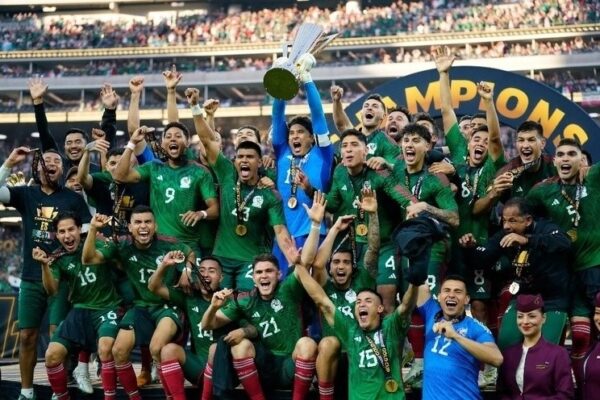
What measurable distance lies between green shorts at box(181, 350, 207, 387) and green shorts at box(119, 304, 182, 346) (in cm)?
23

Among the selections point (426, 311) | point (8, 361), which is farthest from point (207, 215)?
point (8, 361)

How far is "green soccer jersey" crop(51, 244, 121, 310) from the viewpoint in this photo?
25.6 feet

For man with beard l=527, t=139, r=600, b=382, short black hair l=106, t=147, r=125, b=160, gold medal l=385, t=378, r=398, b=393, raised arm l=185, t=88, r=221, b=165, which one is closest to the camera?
gold medal l=385, t=378, r=398, b=393

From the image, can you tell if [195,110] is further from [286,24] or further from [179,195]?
[286,24]

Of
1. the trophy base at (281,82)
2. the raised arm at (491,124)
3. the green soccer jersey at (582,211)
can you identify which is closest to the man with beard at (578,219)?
the green soccer jersey at (582,211)

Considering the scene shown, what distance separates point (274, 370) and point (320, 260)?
0.85 metres

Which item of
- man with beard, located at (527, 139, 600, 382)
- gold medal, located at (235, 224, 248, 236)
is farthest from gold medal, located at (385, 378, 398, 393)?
gold medal, located at (235, 224, 248, 236)

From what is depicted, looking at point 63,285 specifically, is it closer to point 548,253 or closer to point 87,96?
point 548,253

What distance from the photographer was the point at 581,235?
7.37m

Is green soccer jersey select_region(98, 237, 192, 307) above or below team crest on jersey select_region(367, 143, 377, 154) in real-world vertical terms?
below

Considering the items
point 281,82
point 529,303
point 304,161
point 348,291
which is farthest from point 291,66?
point 529,303

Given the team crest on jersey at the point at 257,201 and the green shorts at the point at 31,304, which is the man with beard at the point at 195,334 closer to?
the team crest on jersey at the point at 257,201

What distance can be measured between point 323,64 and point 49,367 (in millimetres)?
37851

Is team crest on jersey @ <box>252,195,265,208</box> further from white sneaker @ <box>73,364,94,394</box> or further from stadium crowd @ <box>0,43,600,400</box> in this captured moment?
white sneaker @ <box>73,364,94,394</box>
